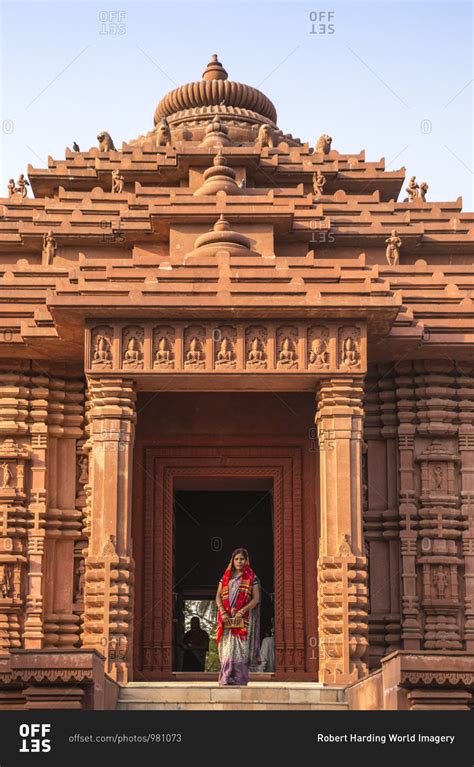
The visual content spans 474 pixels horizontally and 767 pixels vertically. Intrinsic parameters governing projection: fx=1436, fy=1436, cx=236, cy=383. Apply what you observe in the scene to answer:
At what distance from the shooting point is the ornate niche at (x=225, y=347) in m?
17.7

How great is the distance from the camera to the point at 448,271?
2041 centimetres

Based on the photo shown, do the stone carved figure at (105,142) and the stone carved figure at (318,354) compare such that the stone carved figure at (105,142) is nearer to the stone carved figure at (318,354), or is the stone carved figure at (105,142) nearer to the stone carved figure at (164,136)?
the stone carved figure at (164,136)

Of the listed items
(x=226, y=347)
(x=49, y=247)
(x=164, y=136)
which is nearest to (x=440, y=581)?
(x=226, y=347)

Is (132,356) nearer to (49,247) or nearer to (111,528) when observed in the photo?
(111,528)

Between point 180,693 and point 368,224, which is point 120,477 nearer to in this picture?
point 180,693

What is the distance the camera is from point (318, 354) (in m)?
17.8

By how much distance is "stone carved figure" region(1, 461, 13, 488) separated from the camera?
1900cm

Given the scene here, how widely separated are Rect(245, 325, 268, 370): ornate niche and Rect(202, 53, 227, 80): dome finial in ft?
33.4

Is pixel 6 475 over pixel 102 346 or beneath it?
beneath

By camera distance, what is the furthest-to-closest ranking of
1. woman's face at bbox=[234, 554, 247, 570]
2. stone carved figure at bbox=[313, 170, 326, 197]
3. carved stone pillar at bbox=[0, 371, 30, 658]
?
stone carved figure at bbox=[313, 170, 326, 197] → carved stone pillar at bbox=[0, 371, 30, 658] → woman's face at bbox=[234, 554, 247, 570]

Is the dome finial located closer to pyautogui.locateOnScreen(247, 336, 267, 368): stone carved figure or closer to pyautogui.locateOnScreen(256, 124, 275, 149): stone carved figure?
pyautogui.locateOnScreen(256, 124, 275, 149): stone carved figure

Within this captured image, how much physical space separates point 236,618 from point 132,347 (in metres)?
3.58

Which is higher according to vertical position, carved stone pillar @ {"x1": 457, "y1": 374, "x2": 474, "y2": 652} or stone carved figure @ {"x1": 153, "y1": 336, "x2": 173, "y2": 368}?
stone carved figure @ {"x1": 153, "y1": 336, "x2": 173, "y2": 368}

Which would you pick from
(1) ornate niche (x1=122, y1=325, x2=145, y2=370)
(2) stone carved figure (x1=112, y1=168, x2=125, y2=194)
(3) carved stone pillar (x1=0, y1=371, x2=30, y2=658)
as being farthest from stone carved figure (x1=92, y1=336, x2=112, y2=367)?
(2) stone carved figure (x1=112, y1=168, x2=125, y2=194)
